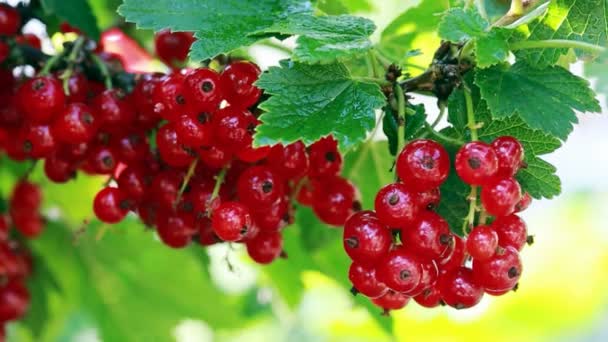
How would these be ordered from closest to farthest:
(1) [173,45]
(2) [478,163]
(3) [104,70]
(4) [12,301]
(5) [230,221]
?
(2) [478,163] < (5) [230,221] < (3) [104,70] < (1) [173,45] < (4) [12,301]

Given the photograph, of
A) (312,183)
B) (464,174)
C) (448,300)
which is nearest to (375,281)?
(448,300)

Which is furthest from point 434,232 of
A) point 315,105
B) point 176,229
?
point 176,229

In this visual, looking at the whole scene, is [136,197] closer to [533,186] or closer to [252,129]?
[252,129]

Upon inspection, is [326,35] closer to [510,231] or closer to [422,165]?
Result: [422,165]

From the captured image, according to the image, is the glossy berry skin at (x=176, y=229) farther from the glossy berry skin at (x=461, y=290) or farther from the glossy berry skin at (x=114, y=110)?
the glossy berry skin at (x=461, y=290)

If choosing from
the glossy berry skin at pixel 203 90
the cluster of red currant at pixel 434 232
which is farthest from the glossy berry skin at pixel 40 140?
the cluster of red currant at pixel 434 232

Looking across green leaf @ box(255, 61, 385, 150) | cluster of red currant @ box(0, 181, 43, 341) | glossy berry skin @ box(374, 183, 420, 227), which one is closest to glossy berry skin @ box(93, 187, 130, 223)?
green leaf @ box(255, 61, 385, 150)
